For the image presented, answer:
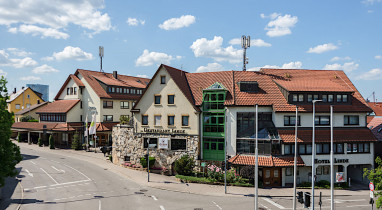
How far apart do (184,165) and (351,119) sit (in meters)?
23.8

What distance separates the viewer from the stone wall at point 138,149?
3772 centimetres

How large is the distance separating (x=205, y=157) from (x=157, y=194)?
10171 mm

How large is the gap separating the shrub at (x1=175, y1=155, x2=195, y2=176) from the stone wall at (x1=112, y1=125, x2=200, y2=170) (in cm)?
103

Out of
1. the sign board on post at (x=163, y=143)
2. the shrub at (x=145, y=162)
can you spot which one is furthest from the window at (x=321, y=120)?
the shrub at (x=145, y=162)

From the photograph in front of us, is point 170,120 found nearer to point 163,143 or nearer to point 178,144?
point 163,143

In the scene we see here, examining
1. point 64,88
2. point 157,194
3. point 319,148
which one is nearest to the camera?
point 157,194

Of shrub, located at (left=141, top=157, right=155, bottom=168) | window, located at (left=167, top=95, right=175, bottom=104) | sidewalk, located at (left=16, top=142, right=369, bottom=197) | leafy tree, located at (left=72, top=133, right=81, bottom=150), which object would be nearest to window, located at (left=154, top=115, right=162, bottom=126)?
window, located at (left=167, top=95, right=175, bottom=104)

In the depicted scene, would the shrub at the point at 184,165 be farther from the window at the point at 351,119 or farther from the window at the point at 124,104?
the window at the point at 124,104

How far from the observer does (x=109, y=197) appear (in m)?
27.7

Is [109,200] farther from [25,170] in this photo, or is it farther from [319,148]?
[319,148]

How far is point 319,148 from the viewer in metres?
35.4

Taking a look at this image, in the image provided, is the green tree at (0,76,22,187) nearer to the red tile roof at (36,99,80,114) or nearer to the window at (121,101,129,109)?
the red tile roof at (36,99,80,114)


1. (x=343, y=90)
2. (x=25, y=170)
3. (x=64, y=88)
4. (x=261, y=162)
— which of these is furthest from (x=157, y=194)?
(x=64, y=88)

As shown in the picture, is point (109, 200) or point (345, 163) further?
point (345, 163)
